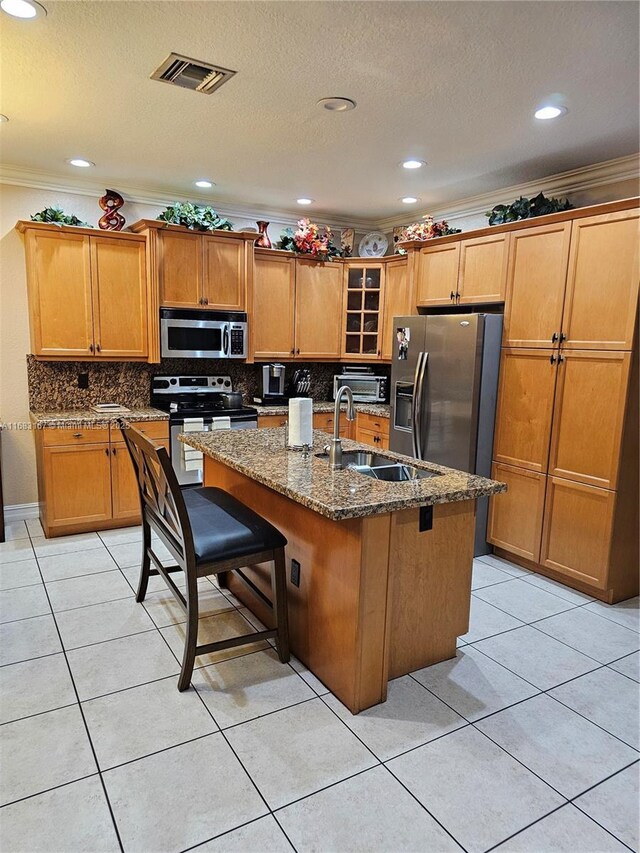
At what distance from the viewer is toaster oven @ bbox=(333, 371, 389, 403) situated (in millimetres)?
5227

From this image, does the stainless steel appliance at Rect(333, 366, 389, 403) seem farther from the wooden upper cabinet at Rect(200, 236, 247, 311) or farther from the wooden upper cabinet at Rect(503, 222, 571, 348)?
the wooden upper cabinet at Rect(503, 222, 571, 348)

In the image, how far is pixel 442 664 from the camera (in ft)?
8.29

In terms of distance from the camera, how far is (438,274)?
4.18m

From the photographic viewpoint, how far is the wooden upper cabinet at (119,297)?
4109mm

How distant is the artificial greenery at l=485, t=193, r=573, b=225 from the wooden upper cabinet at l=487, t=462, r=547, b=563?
165 cm

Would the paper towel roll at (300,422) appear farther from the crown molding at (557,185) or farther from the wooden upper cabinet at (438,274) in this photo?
the crown molding at (557,185)

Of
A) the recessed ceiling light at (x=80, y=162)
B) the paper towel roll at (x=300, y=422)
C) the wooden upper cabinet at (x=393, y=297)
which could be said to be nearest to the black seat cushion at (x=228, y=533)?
the paper towel roll at (x=300, y=422)

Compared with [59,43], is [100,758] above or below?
below

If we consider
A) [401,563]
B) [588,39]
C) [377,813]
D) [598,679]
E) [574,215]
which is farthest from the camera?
[574,215]

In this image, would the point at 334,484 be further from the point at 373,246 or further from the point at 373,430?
the point at 373,246

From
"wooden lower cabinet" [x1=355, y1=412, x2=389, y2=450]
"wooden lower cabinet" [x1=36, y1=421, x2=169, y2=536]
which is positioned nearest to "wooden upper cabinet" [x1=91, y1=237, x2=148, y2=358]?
"wooden lower cabinet" [x1=36, y1=421, x2=169, y2=536]

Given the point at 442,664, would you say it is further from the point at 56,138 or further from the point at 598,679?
the point at 56,138

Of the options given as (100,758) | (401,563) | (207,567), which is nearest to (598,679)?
(401,563)

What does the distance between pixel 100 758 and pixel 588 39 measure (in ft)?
10.5
